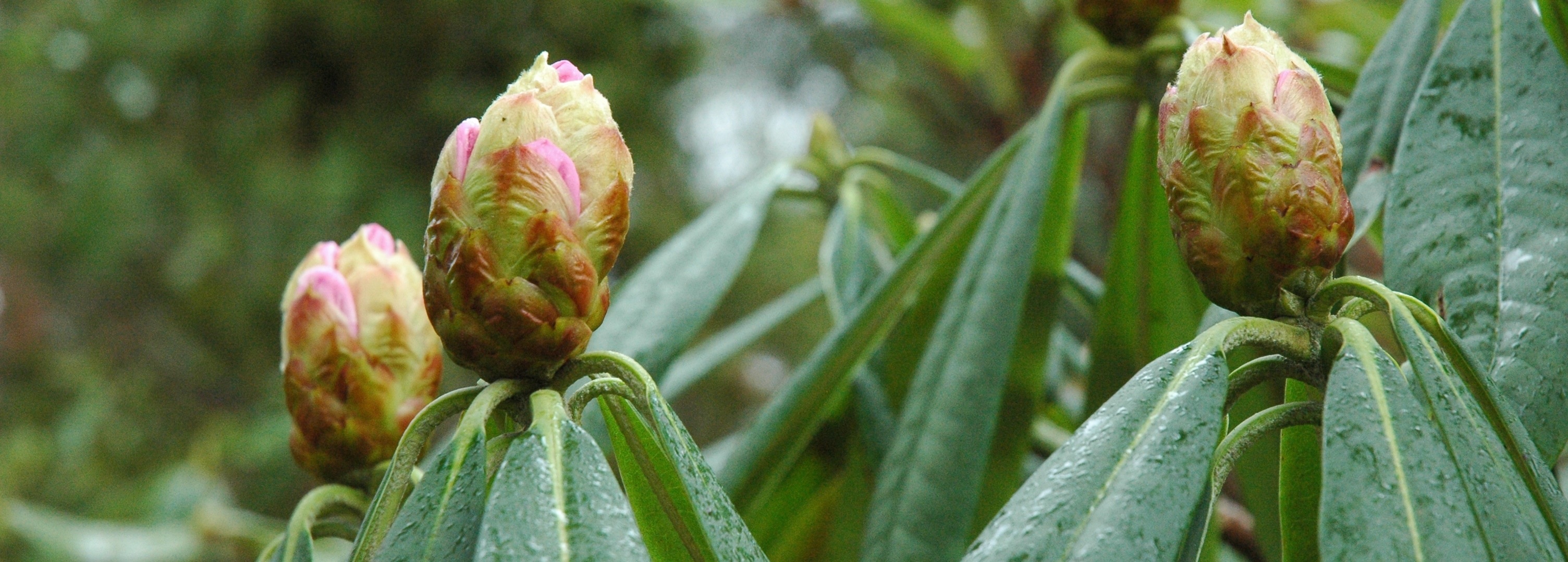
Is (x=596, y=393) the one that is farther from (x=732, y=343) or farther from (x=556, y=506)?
(x=732, y=343)

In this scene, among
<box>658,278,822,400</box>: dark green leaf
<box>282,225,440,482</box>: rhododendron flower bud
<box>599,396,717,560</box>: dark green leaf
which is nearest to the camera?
<box>599,396,717,560</box>: dark green leaf

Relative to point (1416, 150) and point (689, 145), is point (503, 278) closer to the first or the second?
point (1416, 150)

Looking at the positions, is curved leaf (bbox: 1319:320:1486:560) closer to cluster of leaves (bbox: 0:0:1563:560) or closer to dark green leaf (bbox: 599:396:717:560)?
cluster of leaves (bbox: 0:0:1563:560)

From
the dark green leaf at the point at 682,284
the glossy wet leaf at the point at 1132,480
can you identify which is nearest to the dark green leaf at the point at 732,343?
the dark green leaf at the point at 682,284

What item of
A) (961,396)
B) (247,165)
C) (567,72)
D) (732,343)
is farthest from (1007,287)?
(247,165)

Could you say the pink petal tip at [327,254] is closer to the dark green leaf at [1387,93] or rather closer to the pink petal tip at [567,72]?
the pink petal tip at [567,72]

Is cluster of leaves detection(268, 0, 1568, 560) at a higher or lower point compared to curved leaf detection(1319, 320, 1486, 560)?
higher

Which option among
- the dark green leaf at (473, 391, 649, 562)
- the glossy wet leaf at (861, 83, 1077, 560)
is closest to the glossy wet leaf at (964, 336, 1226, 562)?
the dark green leaf at (473, 391, 649, 562)

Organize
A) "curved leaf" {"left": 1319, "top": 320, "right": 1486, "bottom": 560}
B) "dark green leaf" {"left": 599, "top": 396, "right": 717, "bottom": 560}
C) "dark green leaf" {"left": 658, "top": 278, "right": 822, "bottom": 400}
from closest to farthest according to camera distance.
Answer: "curved leaf" {"left": 1319, "top": 320, "right": 1486, "bottom": 560}, "dark green leaf" {"left": 599, "top": 396, "right": 717, "bottom": 560}, "dark green leaf" {"left": 658, "top": 278, "right": 822, "bottom": 400}
